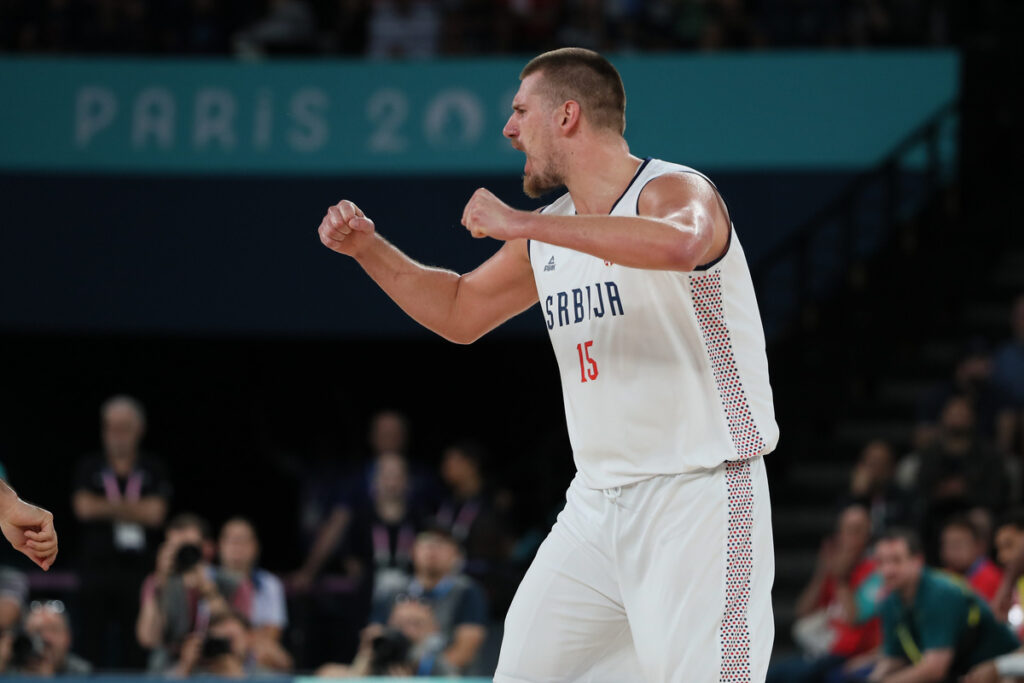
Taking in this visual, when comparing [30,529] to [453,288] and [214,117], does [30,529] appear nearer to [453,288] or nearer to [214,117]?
[453,288]

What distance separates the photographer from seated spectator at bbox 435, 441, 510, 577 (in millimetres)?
10797

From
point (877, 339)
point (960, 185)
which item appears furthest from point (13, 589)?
point (960, 185)

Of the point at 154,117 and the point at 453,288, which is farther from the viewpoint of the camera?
the point at 154,117

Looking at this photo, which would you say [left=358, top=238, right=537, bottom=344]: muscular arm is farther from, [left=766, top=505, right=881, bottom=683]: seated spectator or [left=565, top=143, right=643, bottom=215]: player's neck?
[left=766, top=505, right=881, bottom=683]: seated spectator

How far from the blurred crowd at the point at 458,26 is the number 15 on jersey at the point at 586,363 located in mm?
9668

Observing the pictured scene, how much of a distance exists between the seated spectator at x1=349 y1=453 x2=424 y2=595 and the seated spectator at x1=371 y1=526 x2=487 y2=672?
2.09 feet

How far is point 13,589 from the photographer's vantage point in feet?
30.8

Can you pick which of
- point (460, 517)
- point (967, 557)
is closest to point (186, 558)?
point (460, 517)

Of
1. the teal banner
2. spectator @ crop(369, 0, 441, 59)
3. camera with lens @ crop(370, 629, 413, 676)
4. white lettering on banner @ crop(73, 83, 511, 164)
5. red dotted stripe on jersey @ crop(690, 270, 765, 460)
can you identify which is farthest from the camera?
spectator @ crop(369, 0, 441, 59)

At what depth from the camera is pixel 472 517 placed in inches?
431

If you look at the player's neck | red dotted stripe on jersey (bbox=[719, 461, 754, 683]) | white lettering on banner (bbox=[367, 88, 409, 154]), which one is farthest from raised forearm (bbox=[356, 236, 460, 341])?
white lettering on banner (bbox=[367, 88, 409, 154])

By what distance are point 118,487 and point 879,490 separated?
5.08 m

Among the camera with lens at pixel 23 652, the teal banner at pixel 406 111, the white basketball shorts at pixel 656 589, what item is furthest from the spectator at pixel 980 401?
the white basketball shorts at pixel 656 589

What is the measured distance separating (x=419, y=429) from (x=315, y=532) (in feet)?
15.5
